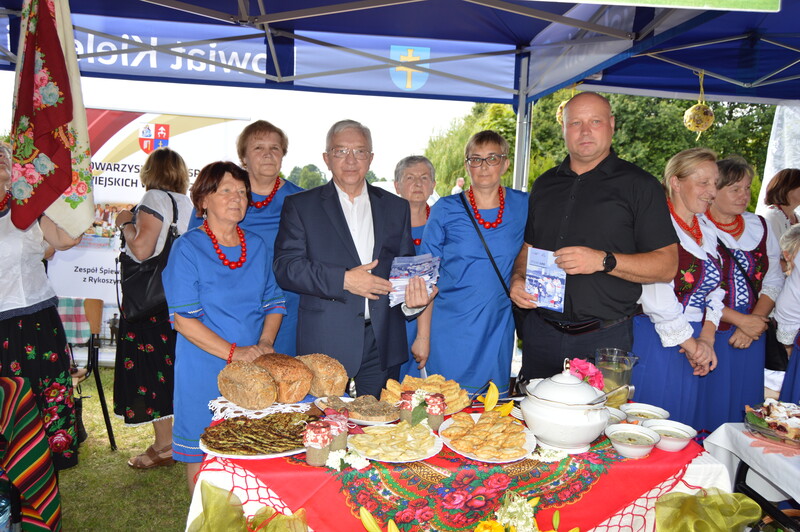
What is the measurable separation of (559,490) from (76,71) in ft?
8.13

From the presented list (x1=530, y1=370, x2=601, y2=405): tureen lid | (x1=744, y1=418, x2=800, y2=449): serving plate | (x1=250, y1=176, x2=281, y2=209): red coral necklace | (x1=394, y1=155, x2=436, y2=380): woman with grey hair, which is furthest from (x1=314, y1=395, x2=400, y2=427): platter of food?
(x1=394, y1=155, x2=436, y2=380): woman with grey hair

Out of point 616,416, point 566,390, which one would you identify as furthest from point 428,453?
point 616,416

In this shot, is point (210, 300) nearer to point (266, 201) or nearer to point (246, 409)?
point (246, 409)

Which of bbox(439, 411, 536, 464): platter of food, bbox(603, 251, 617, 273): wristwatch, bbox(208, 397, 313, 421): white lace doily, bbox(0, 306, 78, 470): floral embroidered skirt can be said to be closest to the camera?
bbox(439, 411, 536, 464): platter of food

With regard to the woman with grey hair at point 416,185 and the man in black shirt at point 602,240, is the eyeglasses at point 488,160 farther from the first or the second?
the woman with grey hair at point 416,185

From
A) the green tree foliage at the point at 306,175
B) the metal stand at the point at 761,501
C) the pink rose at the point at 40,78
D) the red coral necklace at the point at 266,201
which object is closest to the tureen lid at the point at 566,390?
the metal stand at the point at 761,501

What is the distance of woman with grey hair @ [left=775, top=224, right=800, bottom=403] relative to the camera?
304 centimetres

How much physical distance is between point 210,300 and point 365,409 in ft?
3.25

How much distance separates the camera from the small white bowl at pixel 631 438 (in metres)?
1.79

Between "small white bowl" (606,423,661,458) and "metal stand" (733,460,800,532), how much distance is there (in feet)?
1.41

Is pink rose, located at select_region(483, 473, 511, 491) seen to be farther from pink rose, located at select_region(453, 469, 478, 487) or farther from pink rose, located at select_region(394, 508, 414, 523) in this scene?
pink rose, located at select_region(394, 508, 414, 523)

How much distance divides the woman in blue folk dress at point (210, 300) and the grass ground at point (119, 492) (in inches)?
43.2

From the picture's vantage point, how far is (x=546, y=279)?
2.38 m

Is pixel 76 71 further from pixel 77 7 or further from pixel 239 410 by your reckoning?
pixel 77 7
